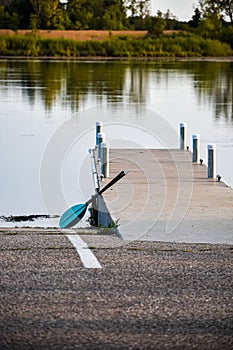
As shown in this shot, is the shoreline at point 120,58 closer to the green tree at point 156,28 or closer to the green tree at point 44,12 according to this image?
the green tree at point 156,28

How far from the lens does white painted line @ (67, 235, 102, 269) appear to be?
8.23 meters

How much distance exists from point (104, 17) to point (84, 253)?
4117 inches

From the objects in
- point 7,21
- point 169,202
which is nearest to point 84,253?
point 169,202

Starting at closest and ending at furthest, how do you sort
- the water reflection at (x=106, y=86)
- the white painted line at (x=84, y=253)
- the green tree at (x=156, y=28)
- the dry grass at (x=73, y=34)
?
1. the white painted line at (x=84, y=253)
2. the water reflection at (x=106, y=86)
3. the dry grass at (x=73, y=34)
4. the green tree at (x=156, y=28)

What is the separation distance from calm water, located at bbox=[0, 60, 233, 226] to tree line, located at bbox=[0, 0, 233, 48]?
47076mm

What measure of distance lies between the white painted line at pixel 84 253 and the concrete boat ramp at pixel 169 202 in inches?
27.6

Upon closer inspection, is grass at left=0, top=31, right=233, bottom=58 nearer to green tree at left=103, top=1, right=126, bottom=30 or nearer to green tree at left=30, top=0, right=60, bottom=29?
green tree at left=30, top=0, right=60, bottom=29

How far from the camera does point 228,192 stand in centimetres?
1453

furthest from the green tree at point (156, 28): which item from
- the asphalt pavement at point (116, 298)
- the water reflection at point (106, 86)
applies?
the asphalt pavement at point (116, 298)

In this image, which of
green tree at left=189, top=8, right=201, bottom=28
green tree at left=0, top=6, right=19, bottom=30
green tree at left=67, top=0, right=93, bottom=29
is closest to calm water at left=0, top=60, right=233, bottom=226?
green tree at left=0, top=6, right=19, bottom=30

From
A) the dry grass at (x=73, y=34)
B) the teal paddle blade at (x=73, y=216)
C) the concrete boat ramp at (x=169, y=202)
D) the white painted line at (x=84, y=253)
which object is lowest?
the teal paddle blade at (x=73, y=216)

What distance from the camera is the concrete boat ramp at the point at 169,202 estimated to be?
35.9 feet

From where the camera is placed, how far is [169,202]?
44.0 ft

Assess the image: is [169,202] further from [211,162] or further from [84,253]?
[84,253]
